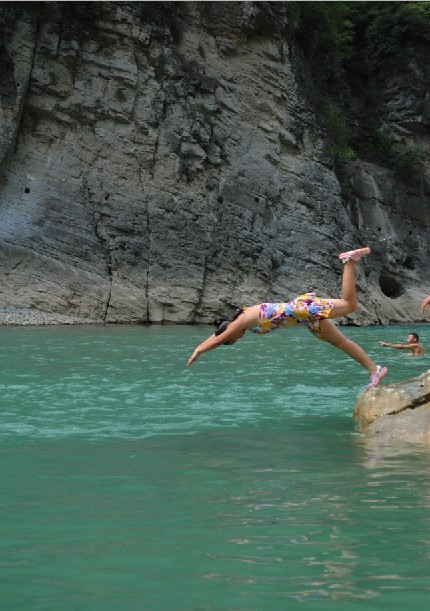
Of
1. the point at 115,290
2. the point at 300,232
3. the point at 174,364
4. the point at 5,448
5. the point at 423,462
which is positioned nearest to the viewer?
the point at 423,462

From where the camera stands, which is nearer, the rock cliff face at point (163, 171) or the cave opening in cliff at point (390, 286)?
the rock cliff face at point (163, 171)

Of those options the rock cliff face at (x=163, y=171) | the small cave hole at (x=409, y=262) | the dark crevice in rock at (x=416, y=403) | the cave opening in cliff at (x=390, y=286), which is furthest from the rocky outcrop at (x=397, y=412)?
the small cave hole at (x=409, y=262)

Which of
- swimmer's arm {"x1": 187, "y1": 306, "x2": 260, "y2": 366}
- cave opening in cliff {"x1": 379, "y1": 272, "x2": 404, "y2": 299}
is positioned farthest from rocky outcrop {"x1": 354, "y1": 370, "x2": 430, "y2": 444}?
cave opening in cliff {"x1": 379, "y1": 272, "x2": 404, "y2": 299}

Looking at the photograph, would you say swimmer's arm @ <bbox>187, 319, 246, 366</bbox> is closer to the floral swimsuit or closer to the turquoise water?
the floral swimsuit

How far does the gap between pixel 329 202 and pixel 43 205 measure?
11.7 metres

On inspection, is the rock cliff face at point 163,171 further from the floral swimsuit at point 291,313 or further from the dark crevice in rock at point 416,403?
the dark crevice in rock at point 416,403

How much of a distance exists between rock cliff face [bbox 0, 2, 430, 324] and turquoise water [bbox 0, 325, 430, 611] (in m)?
16.9

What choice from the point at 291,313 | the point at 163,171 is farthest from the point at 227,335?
the point at 163,171

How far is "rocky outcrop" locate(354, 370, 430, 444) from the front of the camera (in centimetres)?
713

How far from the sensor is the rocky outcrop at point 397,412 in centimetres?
713

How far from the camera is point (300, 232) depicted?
32344 mm

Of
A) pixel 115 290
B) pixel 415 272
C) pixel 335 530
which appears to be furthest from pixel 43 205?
pixel 335 530

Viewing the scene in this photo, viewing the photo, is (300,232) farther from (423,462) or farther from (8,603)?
(8,603)

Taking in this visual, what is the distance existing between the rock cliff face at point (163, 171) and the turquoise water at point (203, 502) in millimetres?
16917
